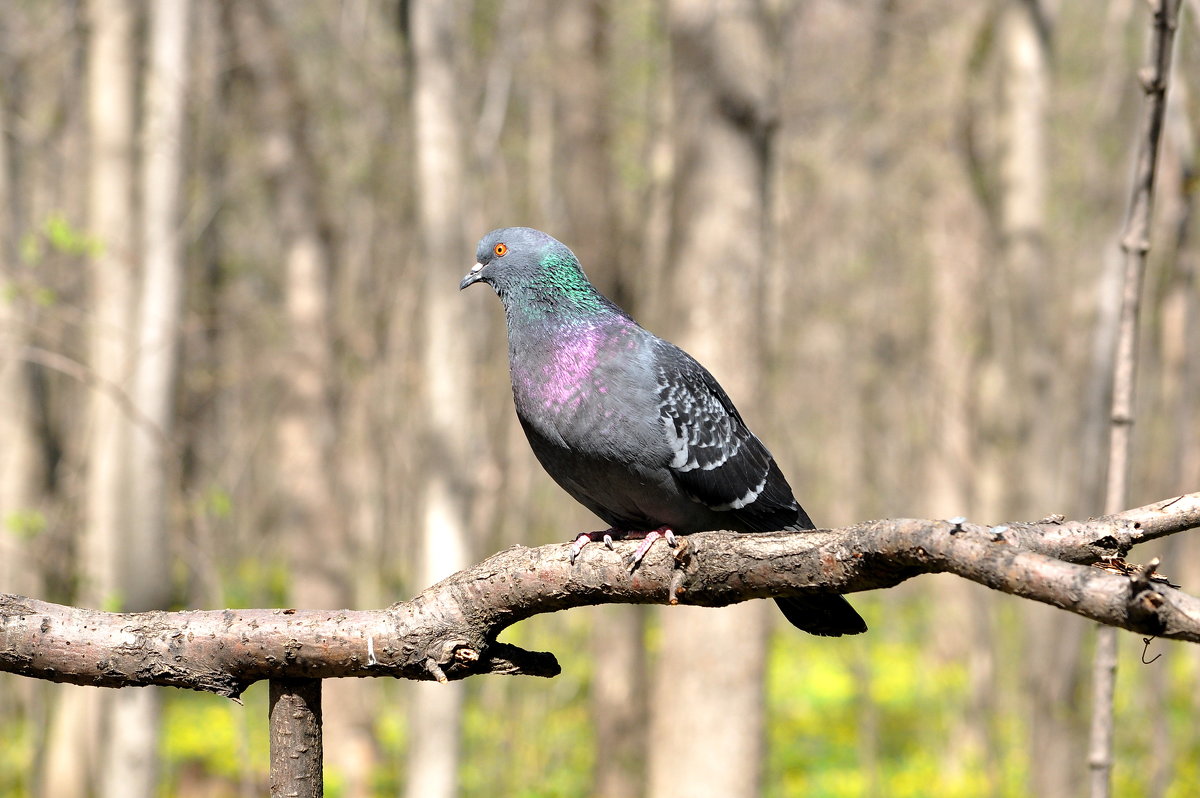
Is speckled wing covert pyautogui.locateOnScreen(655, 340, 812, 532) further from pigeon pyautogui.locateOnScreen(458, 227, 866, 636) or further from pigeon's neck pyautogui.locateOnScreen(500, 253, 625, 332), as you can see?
pigeon's neck pyautogui.locateOnScreen(500, 253, 625, 332)

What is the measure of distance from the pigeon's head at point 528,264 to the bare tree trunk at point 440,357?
8.30 feet

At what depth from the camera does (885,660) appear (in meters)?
16.9

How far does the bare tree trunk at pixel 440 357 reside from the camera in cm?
622

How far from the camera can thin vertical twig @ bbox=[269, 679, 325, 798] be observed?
7.84 feet

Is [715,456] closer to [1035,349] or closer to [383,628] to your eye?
[383,628]

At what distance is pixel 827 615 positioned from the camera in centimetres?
284

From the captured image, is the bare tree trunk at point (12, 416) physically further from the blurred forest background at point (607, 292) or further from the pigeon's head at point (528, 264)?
the pigeon's head at point (528, 264)

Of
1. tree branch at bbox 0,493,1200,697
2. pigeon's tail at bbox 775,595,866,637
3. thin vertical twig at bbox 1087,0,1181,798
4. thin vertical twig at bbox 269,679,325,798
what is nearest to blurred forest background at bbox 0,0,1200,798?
thin vertical twig at bbox 1087,0,1181,798

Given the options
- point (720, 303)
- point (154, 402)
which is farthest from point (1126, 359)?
point (154, 402)

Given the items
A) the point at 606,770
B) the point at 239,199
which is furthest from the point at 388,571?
the point at 606,770

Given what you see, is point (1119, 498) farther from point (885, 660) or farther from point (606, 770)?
point (885, 660)

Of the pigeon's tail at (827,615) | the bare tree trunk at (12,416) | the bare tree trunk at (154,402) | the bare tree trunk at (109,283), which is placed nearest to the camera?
the pigeon's tail at (827,615)

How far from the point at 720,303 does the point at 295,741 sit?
3.56m

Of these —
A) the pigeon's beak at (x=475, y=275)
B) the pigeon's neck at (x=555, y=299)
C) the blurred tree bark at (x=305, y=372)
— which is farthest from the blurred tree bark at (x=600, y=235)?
the pigeon's neck at (x=555, y=299)
